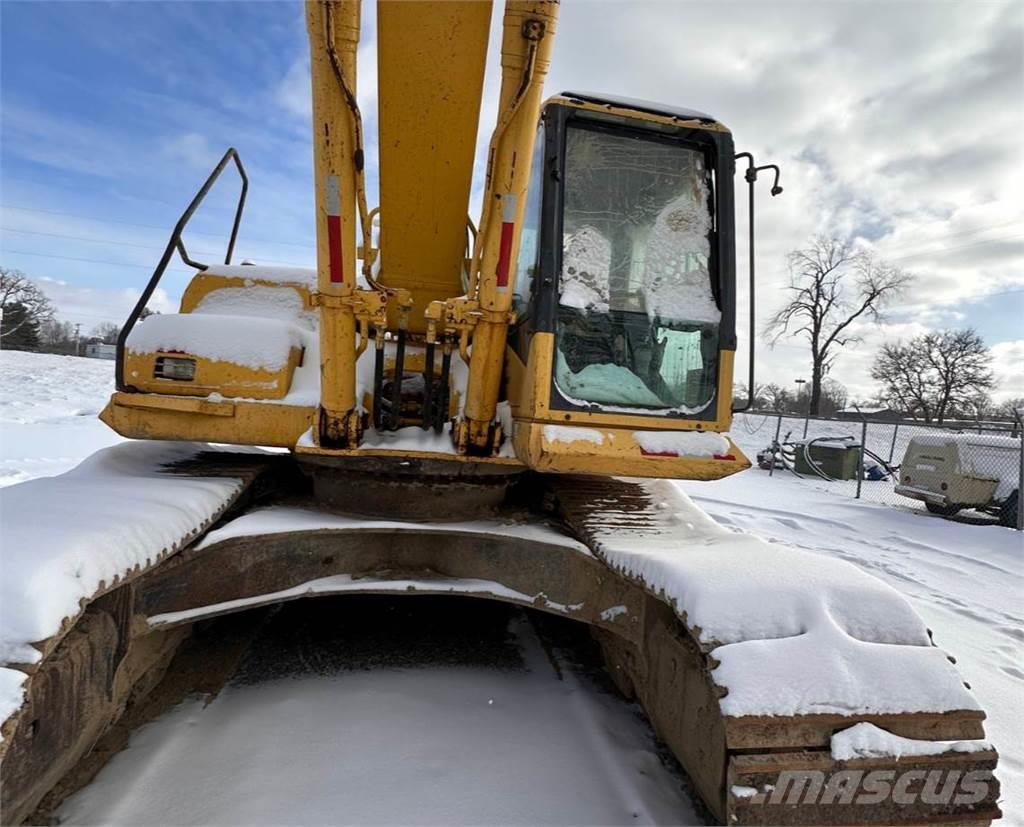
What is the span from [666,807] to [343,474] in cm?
203

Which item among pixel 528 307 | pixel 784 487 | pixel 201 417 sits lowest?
pixel 784 487

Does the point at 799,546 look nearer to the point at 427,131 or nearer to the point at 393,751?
the point at 393,751

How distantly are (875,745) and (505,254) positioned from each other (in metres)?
2.13

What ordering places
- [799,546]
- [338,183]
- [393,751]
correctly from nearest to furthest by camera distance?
[393,751] → [338,183] → [799,546]

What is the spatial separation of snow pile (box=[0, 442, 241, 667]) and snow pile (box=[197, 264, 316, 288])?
1277mm

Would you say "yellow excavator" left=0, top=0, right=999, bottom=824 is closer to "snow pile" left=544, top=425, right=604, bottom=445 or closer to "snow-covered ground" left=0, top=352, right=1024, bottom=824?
"snow pile" left=544, top=425, right=604, bottom=445

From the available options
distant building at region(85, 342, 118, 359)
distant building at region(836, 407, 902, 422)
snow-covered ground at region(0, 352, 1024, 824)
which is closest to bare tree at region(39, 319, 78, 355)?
distant building at region(85, 342, 118, 359)

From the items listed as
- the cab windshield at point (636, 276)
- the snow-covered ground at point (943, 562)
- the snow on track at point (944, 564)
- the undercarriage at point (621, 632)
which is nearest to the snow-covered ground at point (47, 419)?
the undercarriage at point (621, 632)

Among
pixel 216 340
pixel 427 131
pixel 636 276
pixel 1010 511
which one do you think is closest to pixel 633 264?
pixel 636 276

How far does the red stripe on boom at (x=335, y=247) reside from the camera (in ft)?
8.62

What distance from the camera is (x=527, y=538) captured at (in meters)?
2.90

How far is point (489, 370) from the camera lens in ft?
9.79

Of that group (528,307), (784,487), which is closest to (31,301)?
(784,487)

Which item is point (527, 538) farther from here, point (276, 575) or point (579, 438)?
point (276, 575)
